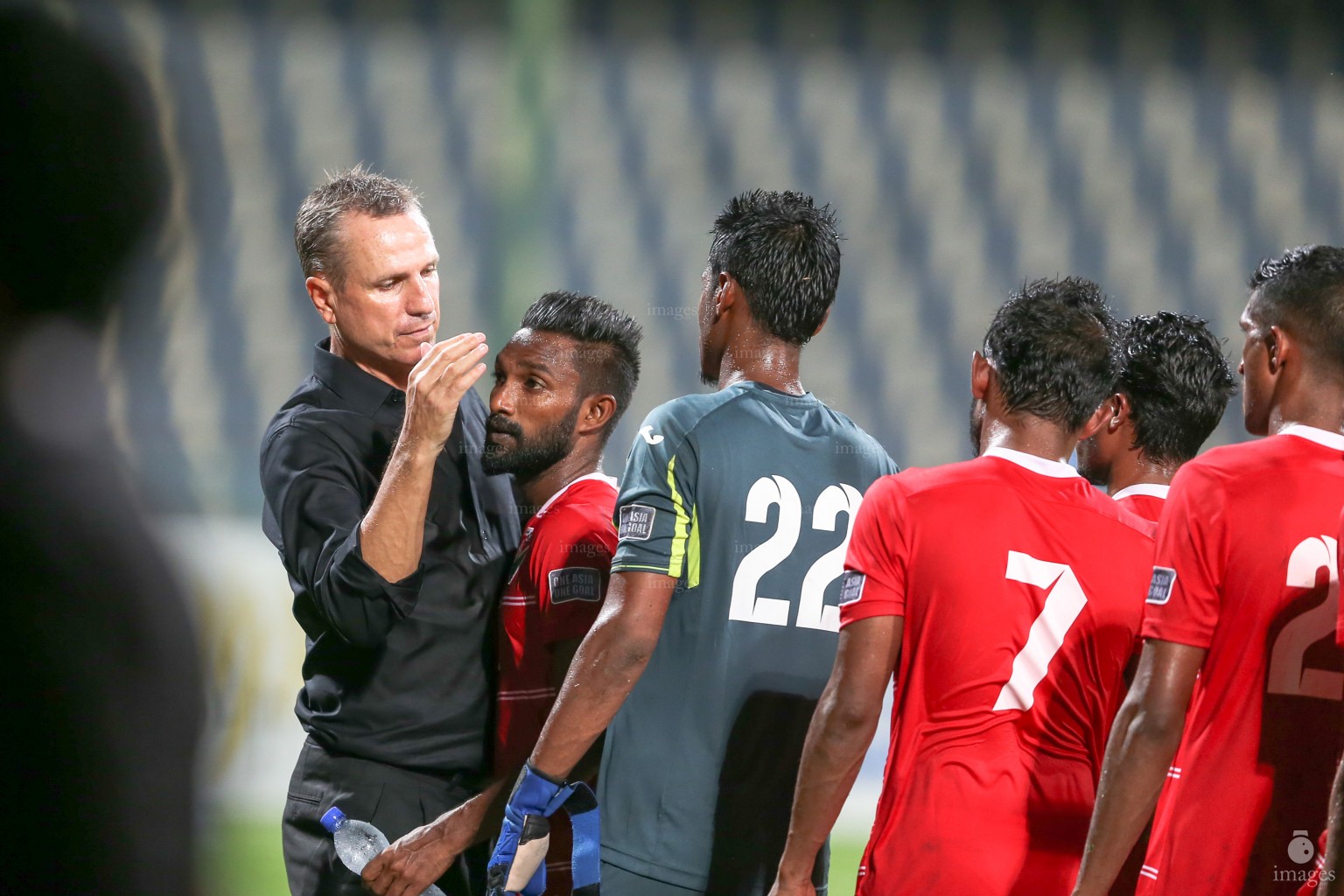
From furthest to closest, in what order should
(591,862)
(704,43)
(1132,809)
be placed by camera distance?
(704,43)
(591,862)
(1132,809)

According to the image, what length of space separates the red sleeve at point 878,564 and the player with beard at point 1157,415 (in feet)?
2.57

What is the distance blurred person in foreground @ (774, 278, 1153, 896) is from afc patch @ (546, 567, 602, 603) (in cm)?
56

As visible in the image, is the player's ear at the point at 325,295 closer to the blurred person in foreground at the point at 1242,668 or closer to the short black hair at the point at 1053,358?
the short black hair at the point at 1053,358

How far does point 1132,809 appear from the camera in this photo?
196cm

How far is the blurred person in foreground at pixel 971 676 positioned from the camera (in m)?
2.04

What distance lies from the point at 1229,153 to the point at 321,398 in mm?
5451

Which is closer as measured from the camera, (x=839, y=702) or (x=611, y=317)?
(x=839, y=702)

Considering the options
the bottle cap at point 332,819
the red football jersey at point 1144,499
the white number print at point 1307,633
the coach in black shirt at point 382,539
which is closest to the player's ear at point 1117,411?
the red football jersey at point 1144,499

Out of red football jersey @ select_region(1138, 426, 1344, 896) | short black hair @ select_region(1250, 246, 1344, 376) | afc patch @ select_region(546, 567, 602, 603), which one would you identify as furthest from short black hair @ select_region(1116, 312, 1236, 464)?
afc patch @ select_region(546, 567, 602, 603)

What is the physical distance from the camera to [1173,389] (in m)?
2.68

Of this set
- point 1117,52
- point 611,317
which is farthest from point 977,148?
point 611,317

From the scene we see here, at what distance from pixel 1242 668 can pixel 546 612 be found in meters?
1.21

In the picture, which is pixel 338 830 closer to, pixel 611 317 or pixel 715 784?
pixel 715 784

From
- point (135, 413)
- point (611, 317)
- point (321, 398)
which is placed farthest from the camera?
point (135, 413)
